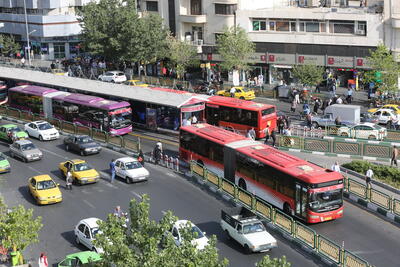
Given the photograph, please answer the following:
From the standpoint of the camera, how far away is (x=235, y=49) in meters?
69.4

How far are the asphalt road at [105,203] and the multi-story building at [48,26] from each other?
4710 centimetres

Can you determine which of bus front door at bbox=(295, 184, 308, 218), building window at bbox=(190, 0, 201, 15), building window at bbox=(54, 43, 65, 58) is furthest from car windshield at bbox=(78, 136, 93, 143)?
building window at bbox=(54, 43, 65, 58)

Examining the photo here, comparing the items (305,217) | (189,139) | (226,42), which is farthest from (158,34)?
(305,217)

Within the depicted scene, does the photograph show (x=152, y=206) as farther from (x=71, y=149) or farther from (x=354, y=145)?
(x=354, y=145)

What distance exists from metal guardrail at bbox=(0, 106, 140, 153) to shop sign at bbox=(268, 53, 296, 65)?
27.0 metres

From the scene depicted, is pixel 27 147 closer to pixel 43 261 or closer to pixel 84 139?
pixel 84 139

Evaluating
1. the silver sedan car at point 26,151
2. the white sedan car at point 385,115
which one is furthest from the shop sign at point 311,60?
the silver sedan car at point 26,151

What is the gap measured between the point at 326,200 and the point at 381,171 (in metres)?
9.38

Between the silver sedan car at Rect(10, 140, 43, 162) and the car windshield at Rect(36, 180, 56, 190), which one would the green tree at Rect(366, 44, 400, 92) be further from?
the car windshield at Rect(36, 180, 56, 190)

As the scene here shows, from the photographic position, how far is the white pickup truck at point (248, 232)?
29891 millimetres

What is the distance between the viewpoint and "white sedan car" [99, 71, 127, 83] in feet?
236

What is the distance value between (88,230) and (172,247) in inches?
459

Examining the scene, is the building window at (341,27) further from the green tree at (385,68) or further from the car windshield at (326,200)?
the car windshield at (326,200)

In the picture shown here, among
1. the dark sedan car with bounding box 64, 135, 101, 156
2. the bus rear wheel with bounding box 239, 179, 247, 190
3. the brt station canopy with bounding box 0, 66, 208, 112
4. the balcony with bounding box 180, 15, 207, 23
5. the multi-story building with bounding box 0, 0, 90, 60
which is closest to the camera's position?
the bus rear wheel with bounding box 239, 179, 247, 190
